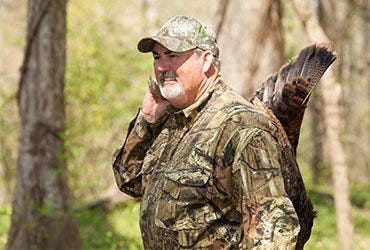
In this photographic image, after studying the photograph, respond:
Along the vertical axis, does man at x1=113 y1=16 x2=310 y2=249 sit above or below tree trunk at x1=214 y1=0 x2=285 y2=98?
above

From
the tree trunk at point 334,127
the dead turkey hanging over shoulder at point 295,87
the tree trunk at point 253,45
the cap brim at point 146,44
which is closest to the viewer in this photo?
the cap brim at point 146,44

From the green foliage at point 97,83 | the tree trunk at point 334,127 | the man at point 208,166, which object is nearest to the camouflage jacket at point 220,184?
Answer: the man at point 208,166

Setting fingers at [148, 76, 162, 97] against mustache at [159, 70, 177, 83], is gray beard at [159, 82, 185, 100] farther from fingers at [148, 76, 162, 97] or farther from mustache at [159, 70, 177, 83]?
fingers at [148, 76, 162, 97]

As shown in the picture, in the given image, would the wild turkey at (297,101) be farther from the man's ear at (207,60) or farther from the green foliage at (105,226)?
the green foliage at (105,226)

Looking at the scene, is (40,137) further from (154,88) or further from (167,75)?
(167,75)

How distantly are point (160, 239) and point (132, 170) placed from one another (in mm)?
738

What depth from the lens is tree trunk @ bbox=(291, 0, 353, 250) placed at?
8.23 m

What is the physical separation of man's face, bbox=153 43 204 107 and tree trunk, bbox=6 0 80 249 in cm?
→ 557

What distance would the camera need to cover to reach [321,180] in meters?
22.5

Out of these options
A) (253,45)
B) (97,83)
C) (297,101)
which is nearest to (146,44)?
(297,101)

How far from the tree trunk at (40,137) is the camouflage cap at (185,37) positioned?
18.3ft

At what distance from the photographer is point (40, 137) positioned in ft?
31.7

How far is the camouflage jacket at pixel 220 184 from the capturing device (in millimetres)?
3697

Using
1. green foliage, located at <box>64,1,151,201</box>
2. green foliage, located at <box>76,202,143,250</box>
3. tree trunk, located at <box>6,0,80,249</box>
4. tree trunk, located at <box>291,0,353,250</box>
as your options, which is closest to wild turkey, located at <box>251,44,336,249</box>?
tree trunk, located at <box>291,0,353,250</box>
